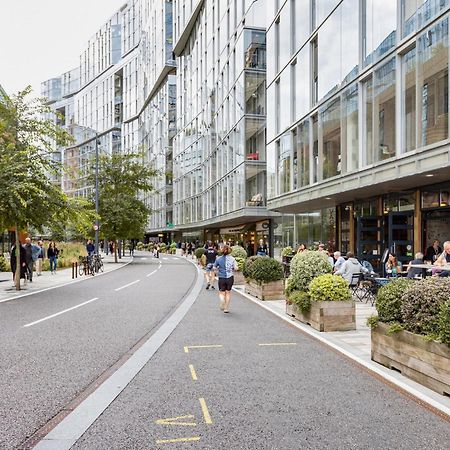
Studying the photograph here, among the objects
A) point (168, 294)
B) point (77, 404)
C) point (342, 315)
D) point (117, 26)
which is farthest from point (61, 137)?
point (117, 26)

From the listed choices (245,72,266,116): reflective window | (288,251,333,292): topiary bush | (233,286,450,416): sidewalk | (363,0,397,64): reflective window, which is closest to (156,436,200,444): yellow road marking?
(233,286,450,416): sidewalk

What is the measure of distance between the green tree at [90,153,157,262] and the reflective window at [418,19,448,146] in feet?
110

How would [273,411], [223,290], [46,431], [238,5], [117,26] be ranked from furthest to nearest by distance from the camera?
[117,26]
[238,5]
[223,290]
[273,411]
[46,431]

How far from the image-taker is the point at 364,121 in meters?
16.8

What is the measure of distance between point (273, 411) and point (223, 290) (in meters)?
7.32

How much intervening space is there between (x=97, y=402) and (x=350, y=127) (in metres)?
15.1

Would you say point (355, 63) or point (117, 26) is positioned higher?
point (117, 26)

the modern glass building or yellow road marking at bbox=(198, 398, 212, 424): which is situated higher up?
the modern glass building

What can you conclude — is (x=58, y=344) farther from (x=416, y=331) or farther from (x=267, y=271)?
(x=267, y=271)

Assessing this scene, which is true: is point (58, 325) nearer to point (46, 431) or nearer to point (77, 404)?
point (77, 404)

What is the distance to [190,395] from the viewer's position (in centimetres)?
529

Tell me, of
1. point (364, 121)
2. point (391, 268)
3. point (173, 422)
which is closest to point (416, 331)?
point (173, 422)

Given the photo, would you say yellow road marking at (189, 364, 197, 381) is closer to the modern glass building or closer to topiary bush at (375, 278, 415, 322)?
topiary bush at (375, 278, 415, 322)

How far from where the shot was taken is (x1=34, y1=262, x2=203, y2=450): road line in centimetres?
407
